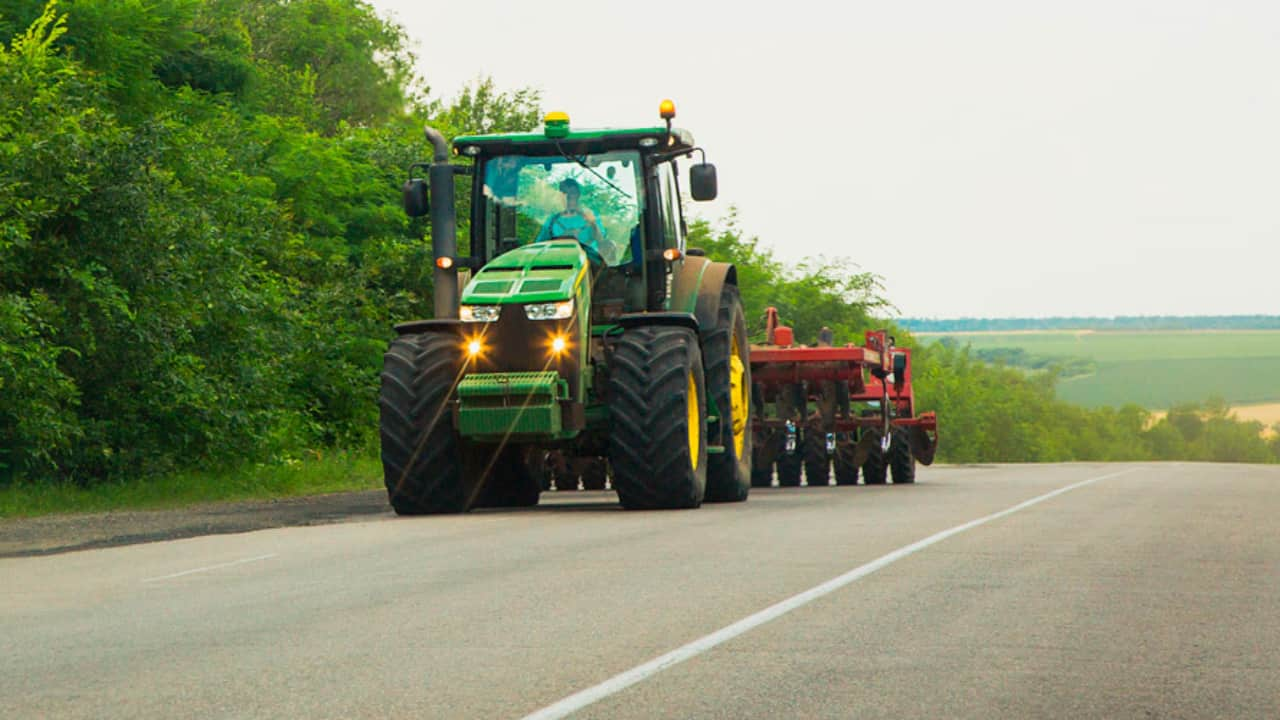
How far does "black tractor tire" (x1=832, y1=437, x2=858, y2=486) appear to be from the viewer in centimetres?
2816

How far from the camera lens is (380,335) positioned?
107ft

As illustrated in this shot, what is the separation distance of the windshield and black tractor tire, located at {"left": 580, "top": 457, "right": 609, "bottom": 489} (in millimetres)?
8208

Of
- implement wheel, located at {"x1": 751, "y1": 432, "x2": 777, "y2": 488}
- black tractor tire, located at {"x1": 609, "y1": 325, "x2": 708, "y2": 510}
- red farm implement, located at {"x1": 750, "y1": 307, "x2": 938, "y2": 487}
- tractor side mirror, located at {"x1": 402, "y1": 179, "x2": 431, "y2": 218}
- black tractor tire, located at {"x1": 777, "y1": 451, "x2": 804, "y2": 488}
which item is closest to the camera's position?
black tractor tire, located at {"x1": 609, "y1": 325, "x2": 708, "y2": 510}

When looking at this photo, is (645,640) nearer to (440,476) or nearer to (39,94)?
(440,476)

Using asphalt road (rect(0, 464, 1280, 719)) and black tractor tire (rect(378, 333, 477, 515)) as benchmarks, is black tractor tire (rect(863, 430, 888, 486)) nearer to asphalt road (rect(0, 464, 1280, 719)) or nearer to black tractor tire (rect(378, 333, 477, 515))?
asphalt road (rect(0, 464, 1280, 719))

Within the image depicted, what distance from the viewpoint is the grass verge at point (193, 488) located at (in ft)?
63.0

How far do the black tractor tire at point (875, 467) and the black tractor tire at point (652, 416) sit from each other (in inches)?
472

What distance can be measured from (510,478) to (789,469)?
9070mm

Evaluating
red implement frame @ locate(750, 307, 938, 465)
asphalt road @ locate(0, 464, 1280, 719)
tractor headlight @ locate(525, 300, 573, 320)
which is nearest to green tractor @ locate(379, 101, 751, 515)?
tractor headlight @ locate(525, 300, 573, 320)

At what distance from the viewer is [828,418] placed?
2762 cm

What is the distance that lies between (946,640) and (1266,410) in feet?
589

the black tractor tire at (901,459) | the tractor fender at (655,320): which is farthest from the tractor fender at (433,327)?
the black tractor tire at (901,459)

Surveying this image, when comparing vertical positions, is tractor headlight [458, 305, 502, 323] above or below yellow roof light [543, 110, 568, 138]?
below

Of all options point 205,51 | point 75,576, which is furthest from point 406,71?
point 75,576
